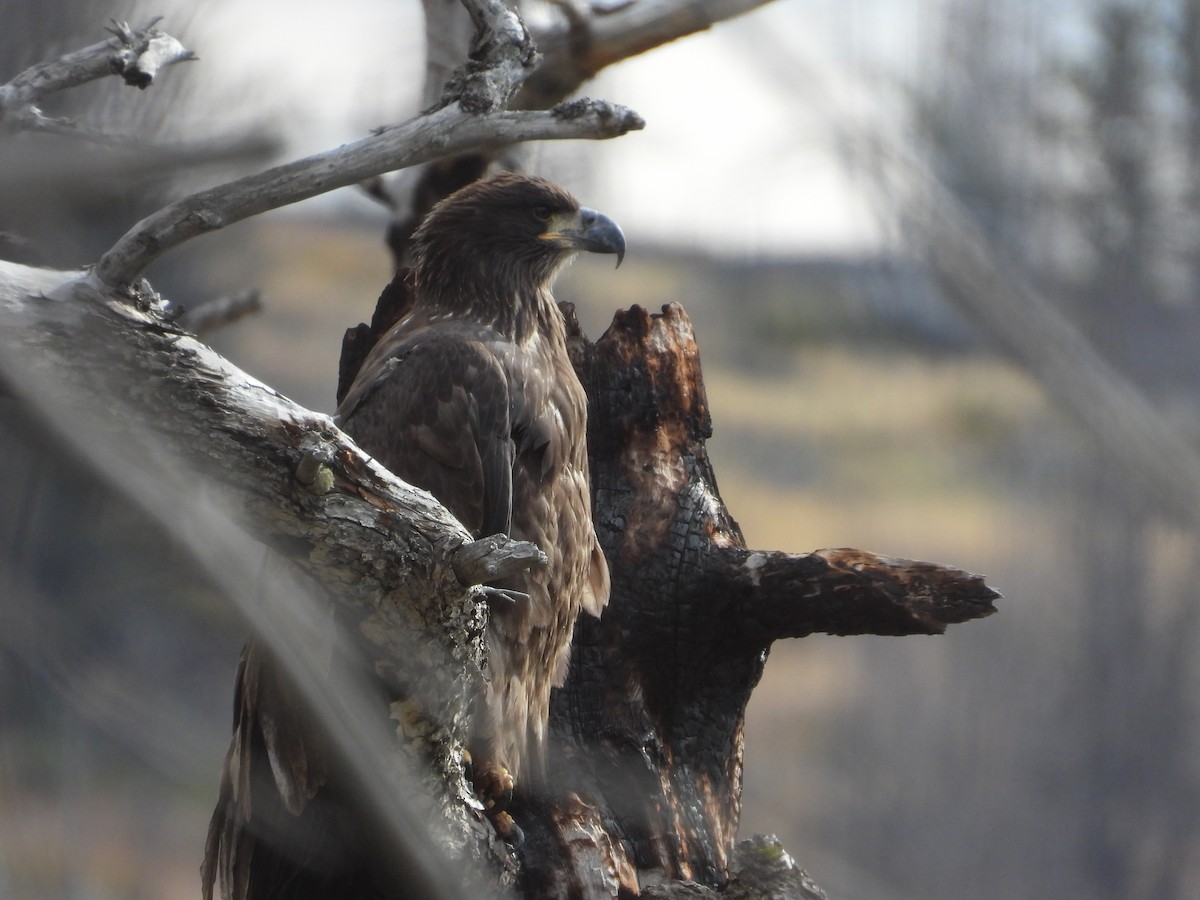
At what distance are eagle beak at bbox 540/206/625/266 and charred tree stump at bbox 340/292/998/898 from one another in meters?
0.30

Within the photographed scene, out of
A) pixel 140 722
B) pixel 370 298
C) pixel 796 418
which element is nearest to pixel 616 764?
pixel 140 722

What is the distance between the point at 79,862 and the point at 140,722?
2.13 feet

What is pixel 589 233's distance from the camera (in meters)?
3.69

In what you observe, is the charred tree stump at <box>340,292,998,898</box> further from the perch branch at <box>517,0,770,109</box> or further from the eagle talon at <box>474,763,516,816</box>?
the perch branch at <box>517,0,770,109</box>

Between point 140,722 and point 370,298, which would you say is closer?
point 140,722

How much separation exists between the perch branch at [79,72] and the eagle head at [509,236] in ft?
5.48

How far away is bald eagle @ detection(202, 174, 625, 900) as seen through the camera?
2.77 meters

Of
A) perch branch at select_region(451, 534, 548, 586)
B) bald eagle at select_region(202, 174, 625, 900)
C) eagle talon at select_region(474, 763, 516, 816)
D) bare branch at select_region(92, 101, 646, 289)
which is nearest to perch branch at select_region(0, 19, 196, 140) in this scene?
bare branch at select_region(92, 101, 646, 289)

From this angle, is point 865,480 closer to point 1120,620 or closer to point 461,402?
point 1120,620

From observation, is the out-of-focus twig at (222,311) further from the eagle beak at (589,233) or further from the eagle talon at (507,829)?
the eagle talon at (507,829)

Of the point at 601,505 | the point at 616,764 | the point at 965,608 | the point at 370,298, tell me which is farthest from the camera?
the point at 370,298

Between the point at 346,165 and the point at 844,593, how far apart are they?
1571 millimetres

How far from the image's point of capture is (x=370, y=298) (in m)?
12.4

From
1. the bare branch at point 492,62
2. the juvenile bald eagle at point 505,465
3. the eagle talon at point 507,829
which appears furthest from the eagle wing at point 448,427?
the bare branch at point 492,62
